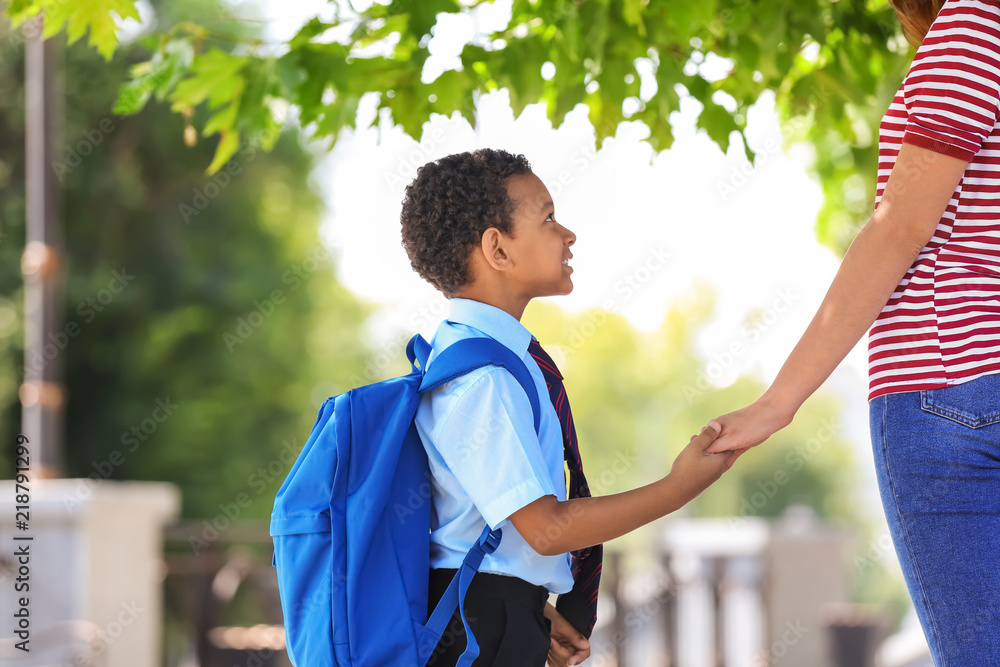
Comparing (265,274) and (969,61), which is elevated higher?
(969,61)

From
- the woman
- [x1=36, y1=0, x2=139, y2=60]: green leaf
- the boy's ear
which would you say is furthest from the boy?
[x1=36, y1=0, x2=139, y2=60]: green leaf

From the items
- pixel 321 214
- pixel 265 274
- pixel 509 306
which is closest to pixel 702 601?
pixel 509 306

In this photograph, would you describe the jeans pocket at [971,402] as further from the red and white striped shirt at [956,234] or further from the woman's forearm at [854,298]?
the woman's forearm at [854,298]

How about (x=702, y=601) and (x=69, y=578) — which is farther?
(x=702, y=601)

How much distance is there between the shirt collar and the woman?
63cm

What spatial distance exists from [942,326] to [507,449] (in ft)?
2.54

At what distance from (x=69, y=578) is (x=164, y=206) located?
1241 centimetres

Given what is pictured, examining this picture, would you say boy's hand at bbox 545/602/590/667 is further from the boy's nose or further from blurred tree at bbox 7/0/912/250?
blurred tree at bbox 7/0/912/250

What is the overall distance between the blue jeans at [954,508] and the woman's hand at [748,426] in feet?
0.80

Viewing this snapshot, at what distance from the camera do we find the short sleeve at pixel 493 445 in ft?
5.93

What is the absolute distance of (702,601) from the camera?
9.46 metres

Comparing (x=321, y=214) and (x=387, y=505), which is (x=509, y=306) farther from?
(x=321, y=214)

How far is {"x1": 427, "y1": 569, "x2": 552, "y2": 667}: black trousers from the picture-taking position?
1.90 meters

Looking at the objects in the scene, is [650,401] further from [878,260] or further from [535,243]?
[878,260]
